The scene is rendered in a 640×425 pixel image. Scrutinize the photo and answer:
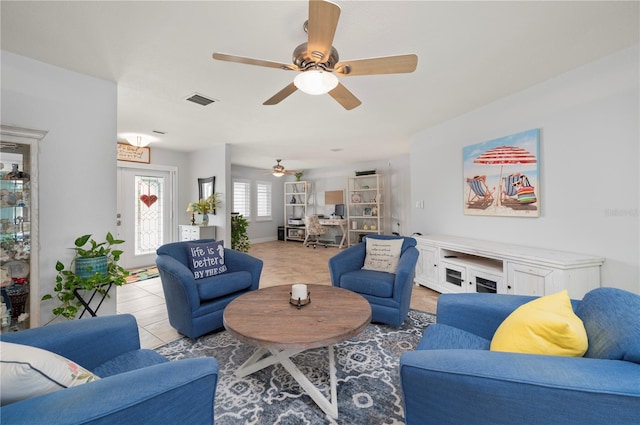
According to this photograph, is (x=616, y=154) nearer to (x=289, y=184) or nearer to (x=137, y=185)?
(x=137, y=185)

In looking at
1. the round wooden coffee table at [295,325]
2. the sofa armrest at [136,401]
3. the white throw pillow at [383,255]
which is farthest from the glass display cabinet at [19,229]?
the white throw pillow at [383,255]

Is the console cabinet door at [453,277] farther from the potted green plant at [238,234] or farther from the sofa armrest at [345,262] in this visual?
the potted green plant at [238,234]

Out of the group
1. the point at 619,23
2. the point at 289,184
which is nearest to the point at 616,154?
the point at 619,23

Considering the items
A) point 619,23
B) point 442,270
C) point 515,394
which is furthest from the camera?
point 442,270

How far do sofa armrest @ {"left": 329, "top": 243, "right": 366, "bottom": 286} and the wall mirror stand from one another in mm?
3267

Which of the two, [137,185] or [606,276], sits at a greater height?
[137,185]

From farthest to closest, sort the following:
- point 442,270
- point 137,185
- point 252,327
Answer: point 137,185 < point 442,270 < point 252,327

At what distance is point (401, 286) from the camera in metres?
2.31

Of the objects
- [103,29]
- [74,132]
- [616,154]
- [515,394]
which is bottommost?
[515,394]

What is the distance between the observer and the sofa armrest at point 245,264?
266 cm

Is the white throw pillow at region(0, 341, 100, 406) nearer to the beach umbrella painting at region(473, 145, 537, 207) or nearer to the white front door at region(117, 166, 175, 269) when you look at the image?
the beach umbrella painting at region(473, 145, 537, 207)

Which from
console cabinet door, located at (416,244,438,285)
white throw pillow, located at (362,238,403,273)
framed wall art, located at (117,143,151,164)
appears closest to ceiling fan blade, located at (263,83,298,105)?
white throw pillow, located at (362,238,403,273)

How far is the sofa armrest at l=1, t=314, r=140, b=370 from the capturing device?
111 cm

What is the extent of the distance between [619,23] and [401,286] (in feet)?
7.94
